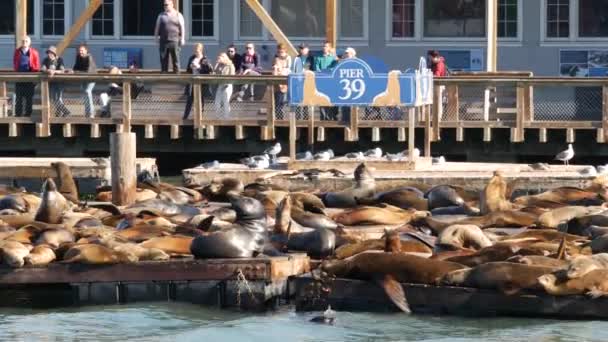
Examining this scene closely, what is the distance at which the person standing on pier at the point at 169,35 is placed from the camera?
26.5 meters

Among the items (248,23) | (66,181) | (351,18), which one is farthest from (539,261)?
(248,23)

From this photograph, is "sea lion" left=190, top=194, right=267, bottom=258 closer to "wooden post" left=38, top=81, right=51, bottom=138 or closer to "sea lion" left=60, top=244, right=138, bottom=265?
"sea lion" left=60, top=244, right=138, bottom=265

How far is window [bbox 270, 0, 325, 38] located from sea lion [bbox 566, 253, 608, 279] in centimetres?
1955

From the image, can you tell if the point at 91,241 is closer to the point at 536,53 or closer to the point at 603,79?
the point at 603,79

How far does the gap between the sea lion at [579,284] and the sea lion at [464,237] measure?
4.99ft

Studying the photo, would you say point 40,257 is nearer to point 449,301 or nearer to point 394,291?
point 394,291

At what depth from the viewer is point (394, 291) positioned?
13430mm

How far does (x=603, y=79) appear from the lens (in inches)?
933

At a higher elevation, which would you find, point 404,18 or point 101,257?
point 404,18

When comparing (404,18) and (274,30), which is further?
(404,18)

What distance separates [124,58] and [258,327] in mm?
19552

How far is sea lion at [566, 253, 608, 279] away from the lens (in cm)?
1311

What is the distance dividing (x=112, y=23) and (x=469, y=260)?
1996cm

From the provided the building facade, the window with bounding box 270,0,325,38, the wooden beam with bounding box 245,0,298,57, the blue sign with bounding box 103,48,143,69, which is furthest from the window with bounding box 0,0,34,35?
the wooden beam with bounding box 245,0,298,57
